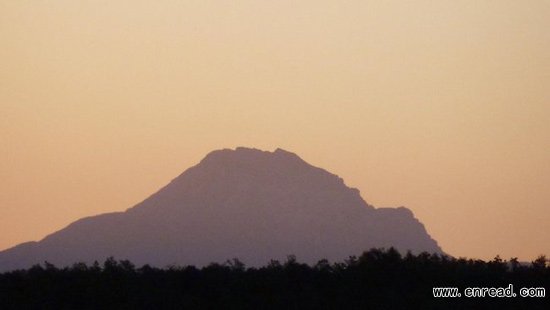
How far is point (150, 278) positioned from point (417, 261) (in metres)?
11.1

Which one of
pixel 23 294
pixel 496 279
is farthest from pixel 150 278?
pixel 496 279

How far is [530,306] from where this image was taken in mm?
47656

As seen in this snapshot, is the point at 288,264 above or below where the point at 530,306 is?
above

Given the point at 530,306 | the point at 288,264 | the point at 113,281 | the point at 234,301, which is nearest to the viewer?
the point at 530,306

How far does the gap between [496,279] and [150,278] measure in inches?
535

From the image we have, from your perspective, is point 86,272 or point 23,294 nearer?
point 23,294

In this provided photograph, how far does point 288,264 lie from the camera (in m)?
58.6

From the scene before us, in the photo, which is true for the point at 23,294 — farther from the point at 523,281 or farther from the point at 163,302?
the point at 523,281

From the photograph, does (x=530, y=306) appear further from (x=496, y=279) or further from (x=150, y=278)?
(x=150, y=278)

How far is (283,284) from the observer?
5516 cm

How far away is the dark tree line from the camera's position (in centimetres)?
5031

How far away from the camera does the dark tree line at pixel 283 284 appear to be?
5031cm

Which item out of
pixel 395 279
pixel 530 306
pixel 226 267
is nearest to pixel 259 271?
pixel 226 267

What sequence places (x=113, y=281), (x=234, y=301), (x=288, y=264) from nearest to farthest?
(x=234, y=301) → (x=113, y=281) → (x=288, y=264)
